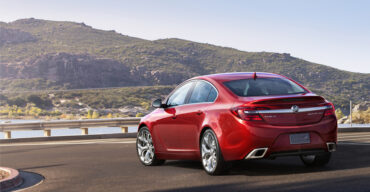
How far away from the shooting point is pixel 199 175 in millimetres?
9172

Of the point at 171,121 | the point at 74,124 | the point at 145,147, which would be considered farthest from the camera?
the point at 74,124

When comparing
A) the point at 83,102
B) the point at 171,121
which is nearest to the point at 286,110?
the point at 171,121

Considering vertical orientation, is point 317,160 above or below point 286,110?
below

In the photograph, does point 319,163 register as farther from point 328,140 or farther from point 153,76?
point 153,76

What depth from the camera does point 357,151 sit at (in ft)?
39.4

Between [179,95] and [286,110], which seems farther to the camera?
[179,95]

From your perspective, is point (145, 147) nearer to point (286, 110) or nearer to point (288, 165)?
point (288, 165)

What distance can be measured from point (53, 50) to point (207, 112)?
105 metres

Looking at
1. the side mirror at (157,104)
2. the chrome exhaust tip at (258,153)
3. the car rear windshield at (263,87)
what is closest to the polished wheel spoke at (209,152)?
the chrome exhaust tip at (258,153)

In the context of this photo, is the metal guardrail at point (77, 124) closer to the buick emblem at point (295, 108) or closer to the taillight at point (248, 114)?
the taillight at point (248, 114)

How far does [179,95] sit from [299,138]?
2702mm

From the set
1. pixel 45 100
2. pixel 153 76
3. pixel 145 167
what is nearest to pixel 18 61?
pixel 153 76

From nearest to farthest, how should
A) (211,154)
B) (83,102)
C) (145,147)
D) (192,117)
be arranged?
(211,154) → (192,117) → (145,147) → (83,102)

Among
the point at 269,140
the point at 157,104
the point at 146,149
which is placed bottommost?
the point at 146,149
